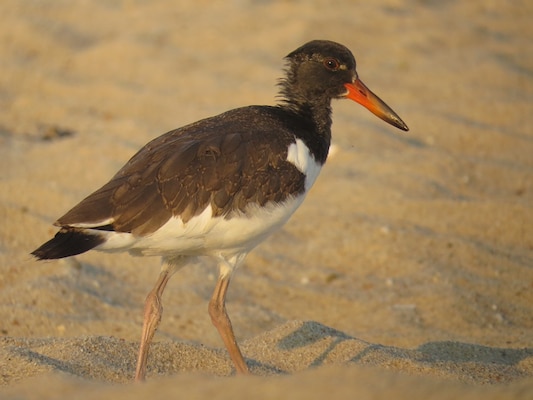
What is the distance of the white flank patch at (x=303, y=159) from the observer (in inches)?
208

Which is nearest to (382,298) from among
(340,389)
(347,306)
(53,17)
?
(347,306)

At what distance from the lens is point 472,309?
6.84 m

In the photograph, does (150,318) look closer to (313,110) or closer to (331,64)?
(313,110)

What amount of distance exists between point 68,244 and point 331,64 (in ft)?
6.76

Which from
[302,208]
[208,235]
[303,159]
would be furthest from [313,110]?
[302,208]

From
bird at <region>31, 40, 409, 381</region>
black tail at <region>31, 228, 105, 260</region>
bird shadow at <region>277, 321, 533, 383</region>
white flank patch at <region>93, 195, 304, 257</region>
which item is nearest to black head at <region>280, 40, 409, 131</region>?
bird at <region>31, 40, 409, 381</region>

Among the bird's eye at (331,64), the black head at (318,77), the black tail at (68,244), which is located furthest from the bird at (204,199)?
the bird's eye at (331,64)

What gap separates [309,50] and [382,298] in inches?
80.7

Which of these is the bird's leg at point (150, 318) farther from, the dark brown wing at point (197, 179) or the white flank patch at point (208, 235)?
the dark brown wing at point (197, 179)

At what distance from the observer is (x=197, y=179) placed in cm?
499

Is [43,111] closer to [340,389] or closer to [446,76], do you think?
[446,76]

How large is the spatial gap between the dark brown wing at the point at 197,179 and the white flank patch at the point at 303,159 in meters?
0.03

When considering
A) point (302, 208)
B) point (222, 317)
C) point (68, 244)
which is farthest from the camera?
point (302, 208)

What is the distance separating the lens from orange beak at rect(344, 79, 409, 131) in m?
6.03
